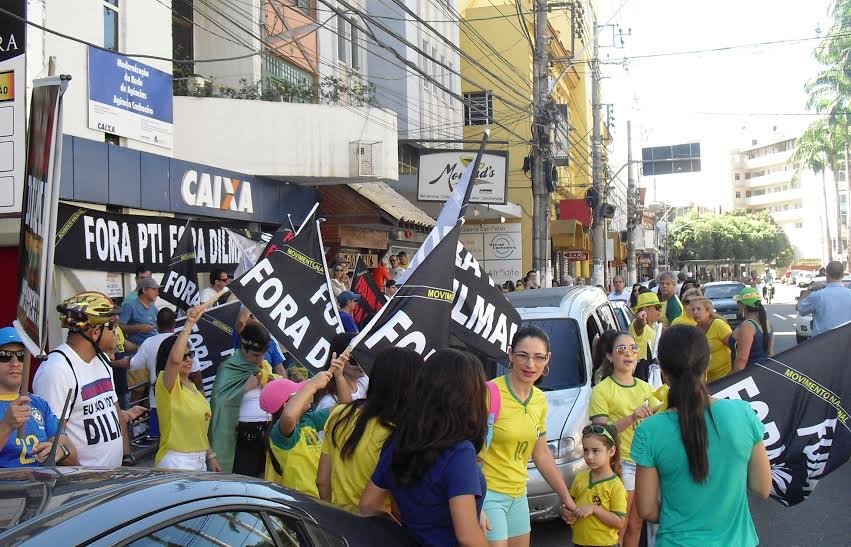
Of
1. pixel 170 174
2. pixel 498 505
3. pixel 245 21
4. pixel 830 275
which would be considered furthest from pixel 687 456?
pixel 245 21

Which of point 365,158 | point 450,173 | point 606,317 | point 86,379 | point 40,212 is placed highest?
point 450,173

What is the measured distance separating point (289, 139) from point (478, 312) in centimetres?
1188

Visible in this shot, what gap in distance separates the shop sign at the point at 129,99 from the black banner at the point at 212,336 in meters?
5.25

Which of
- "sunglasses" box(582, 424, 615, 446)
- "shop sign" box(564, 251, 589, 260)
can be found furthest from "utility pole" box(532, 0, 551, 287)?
"shop sign" box(564, 251, 589, 260)

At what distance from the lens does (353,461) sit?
392cm

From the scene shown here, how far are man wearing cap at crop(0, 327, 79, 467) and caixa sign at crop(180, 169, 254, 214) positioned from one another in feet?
33.9

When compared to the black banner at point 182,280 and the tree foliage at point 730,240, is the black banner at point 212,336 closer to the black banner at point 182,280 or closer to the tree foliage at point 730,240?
the black banner at point 182,280

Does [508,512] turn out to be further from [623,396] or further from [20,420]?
[20,420]

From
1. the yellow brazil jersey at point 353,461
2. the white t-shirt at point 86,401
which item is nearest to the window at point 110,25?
the white t-shirt at point 86,401

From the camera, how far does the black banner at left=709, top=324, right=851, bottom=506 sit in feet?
14.6

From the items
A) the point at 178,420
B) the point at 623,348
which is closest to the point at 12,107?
the point at 178,420

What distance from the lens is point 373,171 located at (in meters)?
17.7

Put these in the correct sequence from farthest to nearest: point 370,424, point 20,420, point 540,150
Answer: point 540,150 → point 20,420 → point 370,424

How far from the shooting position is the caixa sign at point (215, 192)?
49.0 ft
